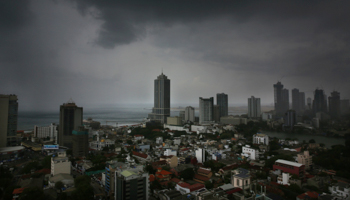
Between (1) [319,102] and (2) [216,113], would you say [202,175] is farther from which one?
(2) [216,113]

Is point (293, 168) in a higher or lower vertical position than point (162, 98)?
lower

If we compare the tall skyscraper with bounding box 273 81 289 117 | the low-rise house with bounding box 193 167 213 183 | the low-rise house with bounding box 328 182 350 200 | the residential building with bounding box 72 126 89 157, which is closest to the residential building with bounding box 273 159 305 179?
the low-rise house with bounding box 328 182 350 200

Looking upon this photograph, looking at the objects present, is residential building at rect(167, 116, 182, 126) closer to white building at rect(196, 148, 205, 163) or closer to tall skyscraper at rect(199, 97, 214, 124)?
tall skyscraper at rect(199, 97, 214, 124)

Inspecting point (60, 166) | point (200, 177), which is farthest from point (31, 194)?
point (200, 177)

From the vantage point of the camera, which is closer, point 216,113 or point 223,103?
point 216,113

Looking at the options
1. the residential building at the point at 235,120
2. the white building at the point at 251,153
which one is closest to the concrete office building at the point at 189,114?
the residential building at the point at 235,120

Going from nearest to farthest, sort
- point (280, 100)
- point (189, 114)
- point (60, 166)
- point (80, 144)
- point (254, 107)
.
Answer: point (60, 166)
point (80, 144)
point (280, 100)
point (254, 107)
point (189, 114)

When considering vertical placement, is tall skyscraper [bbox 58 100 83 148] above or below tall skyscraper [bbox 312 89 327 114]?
below

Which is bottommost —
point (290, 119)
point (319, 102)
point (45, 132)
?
point (45, 132)
